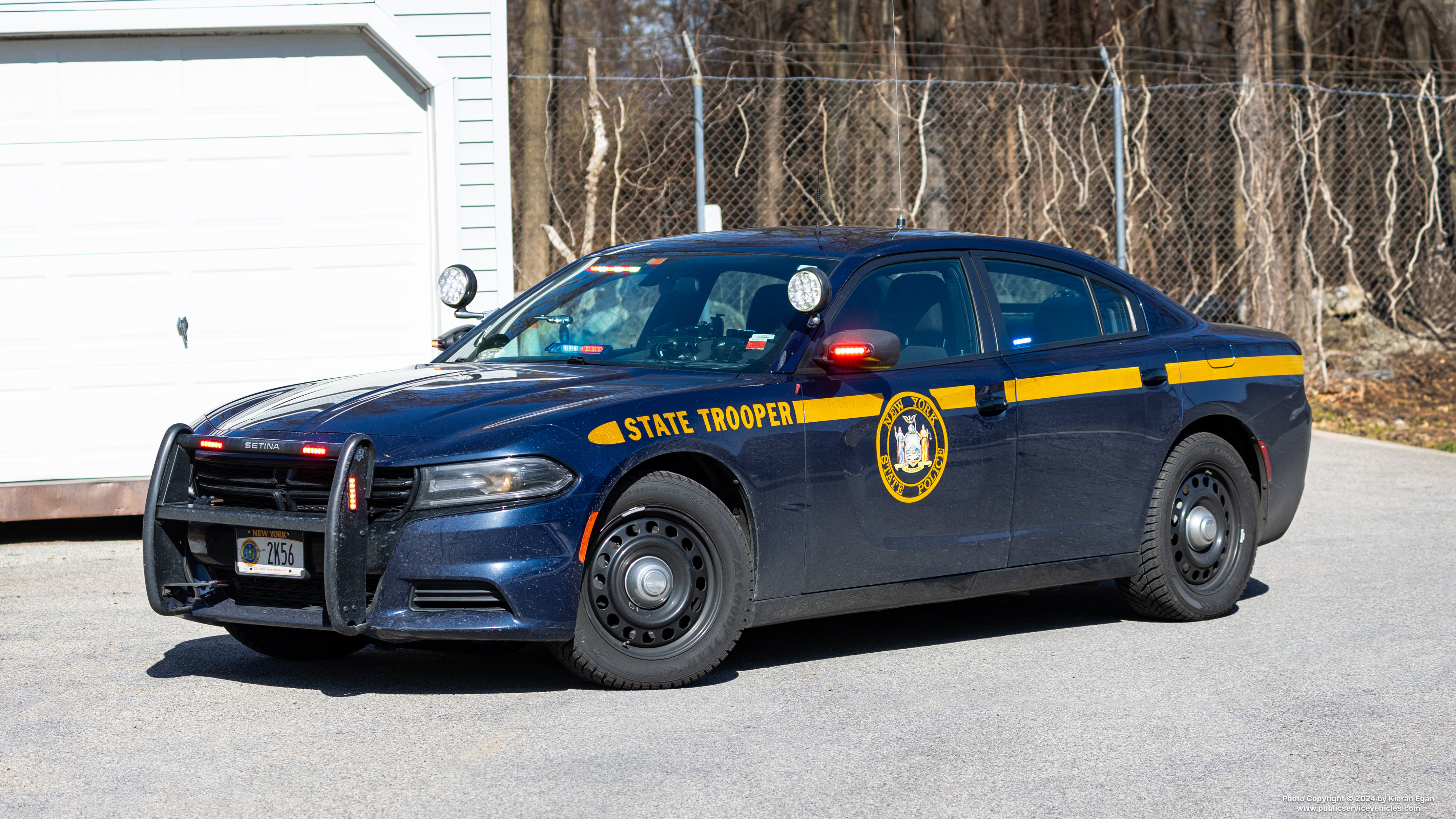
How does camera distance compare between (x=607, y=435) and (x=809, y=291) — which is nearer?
(x=607, y=435)

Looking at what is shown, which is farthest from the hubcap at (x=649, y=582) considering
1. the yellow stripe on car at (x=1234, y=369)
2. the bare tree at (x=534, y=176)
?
the bare tree at (x=534, y=176)

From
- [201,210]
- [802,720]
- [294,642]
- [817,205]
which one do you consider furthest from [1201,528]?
[817,205]

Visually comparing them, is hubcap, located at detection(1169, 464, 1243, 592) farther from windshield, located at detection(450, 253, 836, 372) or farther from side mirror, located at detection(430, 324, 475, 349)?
side mirror, located at detection(430, 324, 475, 349)

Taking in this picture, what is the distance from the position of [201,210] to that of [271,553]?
17.8ft

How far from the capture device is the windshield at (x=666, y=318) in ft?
19.4

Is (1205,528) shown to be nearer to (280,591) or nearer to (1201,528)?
(1201,528)

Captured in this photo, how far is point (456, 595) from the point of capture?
5.06 m

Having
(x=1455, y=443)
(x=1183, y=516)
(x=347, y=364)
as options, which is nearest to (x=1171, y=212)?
(x=1455, y=443)

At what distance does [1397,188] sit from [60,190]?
14331mm

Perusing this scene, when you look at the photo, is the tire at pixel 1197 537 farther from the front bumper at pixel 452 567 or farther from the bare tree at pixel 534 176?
the bare tree at pixel 534 176

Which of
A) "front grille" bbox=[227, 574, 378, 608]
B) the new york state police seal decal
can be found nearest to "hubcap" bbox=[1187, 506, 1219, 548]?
the new york state police seal decal

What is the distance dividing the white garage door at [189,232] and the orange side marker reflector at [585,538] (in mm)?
5387

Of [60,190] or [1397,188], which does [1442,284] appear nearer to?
[1397,188]

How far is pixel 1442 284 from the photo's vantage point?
18484 millimetres
